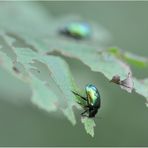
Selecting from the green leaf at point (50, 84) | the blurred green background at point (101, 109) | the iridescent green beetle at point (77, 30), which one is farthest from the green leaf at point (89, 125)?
the iridescent green beetle at point (77, 30)

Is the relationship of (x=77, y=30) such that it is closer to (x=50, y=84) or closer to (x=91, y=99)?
(x=91, y=99)

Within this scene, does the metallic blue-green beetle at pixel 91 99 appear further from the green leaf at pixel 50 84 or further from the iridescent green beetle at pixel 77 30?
the iridescent green beetle at pixel 77 30

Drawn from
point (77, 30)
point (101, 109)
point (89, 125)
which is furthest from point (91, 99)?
point (101, 109)

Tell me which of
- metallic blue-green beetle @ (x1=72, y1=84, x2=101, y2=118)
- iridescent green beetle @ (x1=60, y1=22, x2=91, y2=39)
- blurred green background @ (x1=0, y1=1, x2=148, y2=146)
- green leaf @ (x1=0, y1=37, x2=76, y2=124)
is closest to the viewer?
green leaf @ (x1=0, y1=37, x2=76, y2=124)

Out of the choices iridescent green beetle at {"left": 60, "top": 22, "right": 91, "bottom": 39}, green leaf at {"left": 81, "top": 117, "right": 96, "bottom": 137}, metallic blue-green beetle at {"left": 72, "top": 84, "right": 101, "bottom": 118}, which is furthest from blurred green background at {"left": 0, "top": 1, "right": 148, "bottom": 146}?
green leaf at {"left": 81, "top": 117, "right": 96, "bottom": 137}

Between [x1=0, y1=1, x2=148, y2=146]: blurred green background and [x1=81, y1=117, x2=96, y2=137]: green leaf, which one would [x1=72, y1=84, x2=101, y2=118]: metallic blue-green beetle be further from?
[x1=0, y1=1, x2=148, y2=146]: blurred green background

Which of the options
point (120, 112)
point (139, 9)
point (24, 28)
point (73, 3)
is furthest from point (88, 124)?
point (139, 9)
